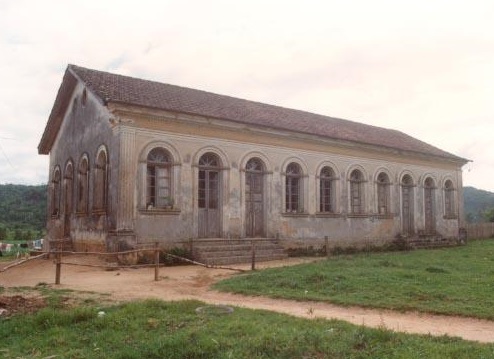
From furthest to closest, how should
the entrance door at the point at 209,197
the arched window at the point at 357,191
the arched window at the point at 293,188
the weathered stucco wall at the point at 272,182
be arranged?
the arched window at the point at 357,191 < the arched window at the point at 293,188 < the entrance door at the point at 209,197 < the weathered stucco wall at the point at 272,182

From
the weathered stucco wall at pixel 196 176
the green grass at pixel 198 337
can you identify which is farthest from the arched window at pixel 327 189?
Answer: the green grass at pixel 198 337

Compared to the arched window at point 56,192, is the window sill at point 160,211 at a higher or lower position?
lower

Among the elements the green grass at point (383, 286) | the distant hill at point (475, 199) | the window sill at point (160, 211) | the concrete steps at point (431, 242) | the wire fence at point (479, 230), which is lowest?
the green grass at point (383, 286)

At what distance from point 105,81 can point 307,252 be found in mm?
9683

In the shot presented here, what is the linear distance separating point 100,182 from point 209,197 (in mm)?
3669

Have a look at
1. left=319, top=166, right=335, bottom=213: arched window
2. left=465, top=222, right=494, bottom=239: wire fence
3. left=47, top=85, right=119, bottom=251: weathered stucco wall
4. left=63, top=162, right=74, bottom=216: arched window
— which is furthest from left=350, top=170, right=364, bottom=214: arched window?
left=63, top=162, right=74, bottom=216: arched window

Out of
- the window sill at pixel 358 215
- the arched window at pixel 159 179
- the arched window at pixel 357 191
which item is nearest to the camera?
the arched window at pixel 159 179

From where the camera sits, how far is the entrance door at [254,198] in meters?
18.7

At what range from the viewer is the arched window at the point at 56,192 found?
813 inches

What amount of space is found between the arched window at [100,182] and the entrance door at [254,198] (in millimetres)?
4981

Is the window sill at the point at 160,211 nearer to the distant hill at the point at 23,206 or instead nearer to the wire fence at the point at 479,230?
the wire fence at the point at 479,230

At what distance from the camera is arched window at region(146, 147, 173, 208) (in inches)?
645

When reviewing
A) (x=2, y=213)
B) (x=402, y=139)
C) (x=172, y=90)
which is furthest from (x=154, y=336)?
(x=2, y=213)

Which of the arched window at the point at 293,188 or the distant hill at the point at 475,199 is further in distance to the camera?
the distant hill at the point at 475,199
